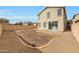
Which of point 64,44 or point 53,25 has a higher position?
point 53,25

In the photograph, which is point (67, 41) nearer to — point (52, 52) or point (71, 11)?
point (52, 52)

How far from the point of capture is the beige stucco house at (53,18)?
1536 mm

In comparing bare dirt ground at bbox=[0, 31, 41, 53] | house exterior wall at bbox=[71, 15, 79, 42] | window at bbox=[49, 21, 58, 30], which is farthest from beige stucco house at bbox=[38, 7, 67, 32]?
bare dirt ground at bbox=[0, 31, 41, 53]

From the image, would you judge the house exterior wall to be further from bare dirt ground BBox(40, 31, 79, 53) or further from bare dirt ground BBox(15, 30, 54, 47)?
bare dirt ground BBox(15, 30, 54, 47)

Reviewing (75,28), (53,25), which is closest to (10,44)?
(53,25)

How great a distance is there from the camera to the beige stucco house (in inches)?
60.5

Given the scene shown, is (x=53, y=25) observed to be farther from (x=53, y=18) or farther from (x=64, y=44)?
(x=64, y=44)

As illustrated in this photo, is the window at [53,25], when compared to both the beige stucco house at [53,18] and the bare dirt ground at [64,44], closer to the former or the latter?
the beige stucco house at [53,18]

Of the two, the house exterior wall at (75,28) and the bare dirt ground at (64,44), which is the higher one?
the house exterior wall at (75,28)

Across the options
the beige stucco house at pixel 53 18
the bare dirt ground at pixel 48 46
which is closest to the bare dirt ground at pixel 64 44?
the bare dirt ground at pixel 48 46

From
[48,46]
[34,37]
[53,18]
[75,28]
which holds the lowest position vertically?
[48,46]

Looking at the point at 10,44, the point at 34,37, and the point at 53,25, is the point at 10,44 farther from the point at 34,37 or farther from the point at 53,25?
the point at 53,25

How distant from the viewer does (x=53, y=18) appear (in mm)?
1552
